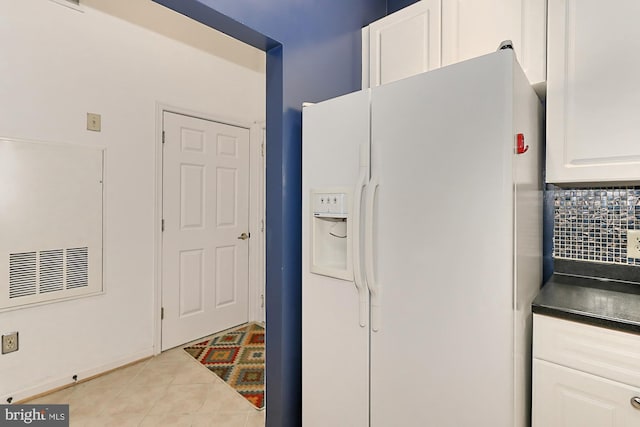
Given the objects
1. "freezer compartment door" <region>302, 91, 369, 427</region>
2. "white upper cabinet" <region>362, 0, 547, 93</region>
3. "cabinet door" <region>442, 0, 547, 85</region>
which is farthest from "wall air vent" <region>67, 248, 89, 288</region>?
"cabinet door" <region>442, 0, 547, 85</region>

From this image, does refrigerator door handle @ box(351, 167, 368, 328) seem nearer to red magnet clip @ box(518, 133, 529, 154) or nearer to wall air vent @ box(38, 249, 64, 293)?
red magnet clip @ box(518, 133, 529, 154)

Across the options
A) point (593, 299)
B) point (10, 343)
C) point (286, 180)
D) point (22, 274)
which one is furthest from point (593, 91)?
point (10, 343)

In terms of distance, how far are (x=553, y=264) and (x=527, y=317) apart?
0.55 m

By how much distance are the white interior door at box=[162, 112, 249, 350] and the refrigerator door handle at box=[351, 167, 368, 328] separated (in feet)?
6.73

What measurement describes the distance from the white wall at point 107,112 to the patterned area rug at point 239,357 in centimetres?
47

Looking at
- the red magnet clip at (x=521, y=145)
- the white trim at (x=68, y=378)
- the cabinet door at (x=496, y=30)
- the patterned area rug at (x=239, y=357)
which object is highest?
the cabinet door at (x=496, y=30)

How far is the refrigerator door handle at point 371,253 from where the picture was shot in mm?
1328

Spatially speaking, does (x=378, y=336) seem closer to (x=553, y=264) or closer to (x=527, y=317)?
(x=527, y=317)

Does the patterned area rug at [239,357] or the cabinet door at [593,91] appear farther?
the patterned area rug at [239,357]

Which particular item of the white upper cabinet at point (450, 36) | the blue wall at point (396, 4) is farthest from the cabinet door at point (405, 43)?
the blue wall at point (396, 4)

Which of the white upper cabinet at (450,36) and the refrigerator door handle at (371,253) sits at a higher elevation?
the white upper cabinet at (450,36)

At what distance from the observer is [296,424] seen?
5.60 feet

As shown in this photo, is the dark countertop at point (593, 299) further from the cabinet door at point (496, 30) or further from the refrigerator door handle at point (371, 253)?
the cabinet door at point (496, 30)

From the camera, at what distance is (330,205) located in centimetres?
149
